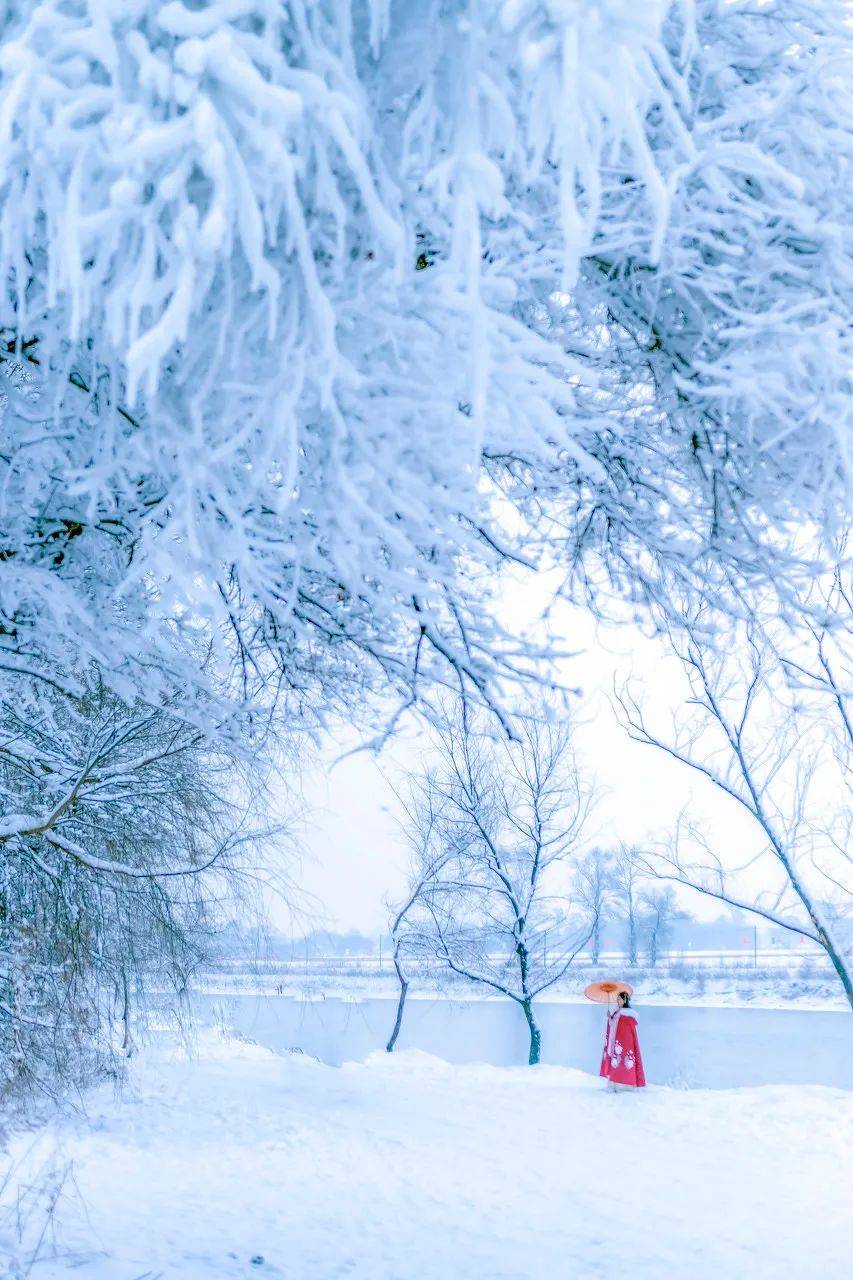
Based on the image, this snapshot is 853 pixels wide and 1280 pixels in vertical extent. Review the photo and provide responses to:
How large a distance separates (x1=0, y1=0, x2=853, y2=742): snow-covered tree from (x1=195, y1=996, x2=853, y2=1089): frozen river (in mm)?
10989

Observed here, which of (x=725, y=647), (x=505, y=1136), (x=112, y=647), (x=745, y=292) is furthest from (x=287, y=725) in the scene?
(x=505, y=1136)

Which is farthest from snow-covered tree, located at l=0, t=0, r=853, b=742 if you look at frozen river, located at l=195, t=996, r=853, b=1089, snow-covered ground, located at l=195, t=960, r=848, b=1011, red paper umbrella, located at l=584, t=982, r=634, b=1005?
snow-covered ground, located at l=195, t=960, r=848, b=1011

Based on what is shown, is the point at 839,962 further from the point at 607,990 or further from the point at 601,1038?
the point at 601,1038

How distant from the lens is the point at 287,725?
4.95 metres

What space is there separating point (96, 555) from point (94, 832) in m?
5.61

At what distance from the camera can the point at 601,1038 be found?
34875 mm

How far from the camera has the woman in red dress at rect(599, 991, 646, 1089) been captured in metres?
12.4

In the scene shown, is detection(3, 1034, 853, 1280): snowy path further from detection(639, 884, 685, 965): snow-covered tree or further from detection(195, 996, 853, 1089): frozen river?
detection(639, 884, 685, 965): snow-covered tree

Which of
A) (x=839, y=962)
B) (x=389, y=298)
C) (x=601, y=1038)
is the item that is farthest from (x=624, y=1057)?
(x=601, y=1038)

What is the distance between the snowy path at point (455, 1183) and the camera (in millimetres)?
6180

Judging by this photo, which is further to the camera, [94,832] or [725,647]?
[94,832]

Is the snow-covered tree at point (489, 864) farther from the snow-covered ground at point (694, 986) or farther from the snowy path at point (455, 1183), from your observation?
Answer: the snow-covered ground at point (694, 986)

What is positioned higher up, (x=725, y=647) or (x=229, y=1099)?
(x=725, y=647)

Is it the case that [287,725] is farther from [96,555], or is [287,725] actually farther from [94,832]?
[94,832]
